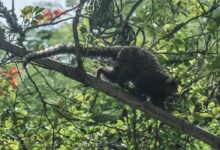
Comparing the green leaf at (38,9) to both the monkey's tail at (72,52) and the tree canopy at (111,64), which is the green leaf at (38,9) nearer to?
the tree canopy at (111,64)

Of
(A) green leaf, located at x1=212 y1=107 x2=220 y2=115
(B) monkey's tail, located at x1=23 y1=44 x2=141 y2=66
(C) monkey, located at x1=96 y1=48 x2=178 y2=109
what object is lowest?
(A) green leaf, located at x1=212 y1=107 x2=220 y2=115

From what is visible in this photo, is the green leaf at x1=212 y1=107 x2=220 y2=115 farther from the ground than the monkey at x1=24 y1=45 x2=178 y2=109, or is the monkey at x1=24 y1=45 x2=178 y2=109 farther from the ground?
the monkey at x1=24 y1=45 x2=178 y2=109

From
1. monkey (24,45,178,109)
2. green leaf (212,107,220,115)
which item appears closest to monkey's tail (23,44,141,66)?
monkey (24,45,178,109)

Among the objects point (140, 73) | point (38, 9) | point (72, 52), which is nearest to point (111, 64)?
point (140, 73)

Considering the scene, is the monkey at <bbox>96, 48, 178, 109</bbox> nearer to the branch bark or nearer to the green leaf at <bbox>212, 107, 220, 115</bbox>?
the green leaf at <bbox>212, 107, 220, 115</bbox>

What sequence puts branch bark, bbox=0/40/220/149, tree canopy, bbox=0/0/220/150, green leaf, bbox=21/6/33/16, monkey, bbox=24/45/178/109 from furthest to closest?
1. monkey, bbox=24/45/178/109
2. green leaf, bbox=21/6/33/16
3. tree canopy, bbox=0/0/220/150
4. branch bark, bbox=0/40/220/149

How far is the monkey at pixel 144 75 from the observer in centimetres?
590

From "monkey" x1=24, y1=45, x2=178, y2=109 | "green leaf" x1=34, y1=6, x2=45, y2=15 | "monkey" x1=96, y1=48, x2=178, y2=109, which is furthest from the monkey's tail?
"green leaf" x1=34, y1=6, x2=45, y2=15

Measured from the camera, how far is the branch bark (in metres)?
4.23

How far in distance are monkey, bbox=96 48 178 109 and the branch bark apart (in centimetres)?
130

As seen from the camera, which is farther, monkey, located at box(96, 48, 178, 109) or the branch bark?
monkey, located at box(96, 48, 178, 109)

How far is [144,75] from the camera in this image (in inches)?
235

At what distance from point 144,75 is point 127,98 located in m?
1.42

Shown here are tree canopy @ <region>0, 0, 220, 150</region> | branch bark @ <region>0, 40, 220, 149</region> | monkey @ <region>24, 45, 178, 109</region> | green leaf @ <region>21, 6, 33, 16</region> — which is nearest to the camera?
branch bark @ <region>0, 40, 220, 149</region>
